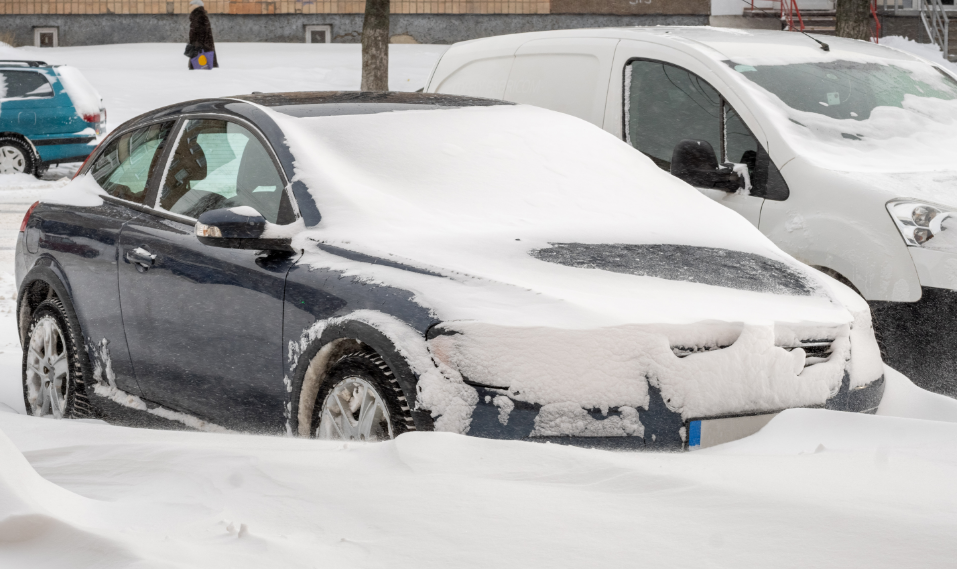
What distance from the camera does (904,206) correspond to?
5086 mm

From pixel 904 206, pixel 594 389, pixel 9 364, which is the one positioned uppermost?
pixel 904 206

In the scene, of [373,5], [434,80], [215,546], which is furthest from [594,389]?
[373,5]

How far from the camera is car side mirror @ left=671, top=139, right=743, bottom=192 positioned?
5594 millimetres

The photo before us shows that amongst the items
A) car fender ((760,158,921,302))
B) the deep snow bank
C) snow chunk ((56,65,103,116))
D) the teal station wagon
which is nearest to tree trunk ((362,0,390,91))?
snow chunk ((56,65,103,116))

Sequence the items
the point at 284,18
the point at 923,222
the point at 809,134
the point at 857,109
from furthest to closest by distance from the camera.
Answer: the point at 284,18 → the point at 857,109 → the point at 809,134 → the point at 923,222

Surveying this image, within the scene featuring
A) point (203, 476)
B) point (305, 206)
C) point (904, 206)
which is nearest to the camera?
point (203, 476)

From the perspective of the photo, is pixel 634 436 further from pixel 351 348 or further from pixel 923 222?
pixel 923 222

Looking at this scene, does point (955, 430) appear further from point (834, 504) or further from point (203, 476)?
point (203, 476)

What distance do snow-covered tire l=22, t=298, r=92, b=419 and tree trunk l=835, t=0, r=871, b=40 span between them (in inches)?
544

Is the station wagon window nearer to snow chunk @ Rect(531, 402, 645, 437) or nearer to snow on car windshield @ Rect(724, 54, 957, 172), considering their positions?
snow on car windshield @ Rect(724, 54, 957, 172)

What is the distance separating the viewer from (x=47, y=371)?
5.15 meters

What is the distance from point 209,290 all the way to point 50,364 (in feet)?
4.53

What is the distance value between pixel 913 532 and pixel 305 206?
91.1 inches

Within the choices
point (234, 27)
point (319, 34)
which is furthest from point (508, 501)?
point (234, 27)
